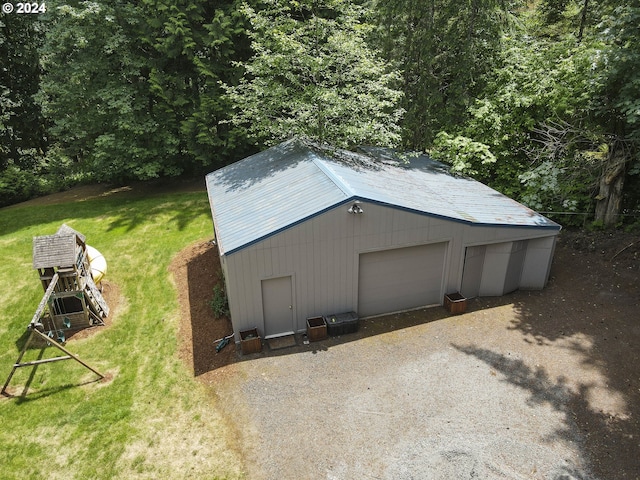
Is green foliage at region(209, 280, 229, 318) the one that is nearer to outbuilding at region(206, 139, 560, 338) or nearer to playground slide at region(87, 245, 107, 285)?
outbuilding at region(206, 139, 560, 338)

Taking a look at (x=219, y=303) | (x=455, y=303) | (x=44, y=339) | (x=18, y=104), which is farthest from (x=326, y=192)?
(x=18, y=104)

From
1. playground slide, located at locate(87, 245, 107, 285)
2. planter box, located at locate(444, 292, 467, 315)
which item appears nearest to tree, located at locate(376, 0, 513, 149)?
planter box, located at locate(444, 292, 467, 315)

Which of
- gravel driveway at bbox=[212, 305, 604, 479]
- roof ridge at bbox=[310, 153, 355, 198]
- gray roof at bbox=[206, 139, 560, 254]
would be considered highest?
roof ridge at bbox=[310, 153, 355, 198]

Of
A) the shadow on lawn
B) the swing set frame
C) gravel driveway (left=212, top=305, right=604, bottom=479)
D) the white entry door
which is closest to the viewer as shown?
gravel driveway (left=212, top=305, right=604, bottom=479)

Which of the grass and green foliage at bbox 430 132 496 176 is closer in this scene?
the grass

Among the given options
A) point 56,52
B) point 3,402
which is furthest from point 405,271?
point 56,52

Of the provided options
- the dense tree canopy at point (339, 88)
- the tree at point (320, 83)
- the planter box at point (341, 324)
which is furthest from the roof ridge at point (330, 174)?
the planter box at point (341, 324)

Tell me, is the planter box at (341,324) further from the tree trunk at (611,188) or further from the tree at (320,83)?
the tree trunk at (611,188)
